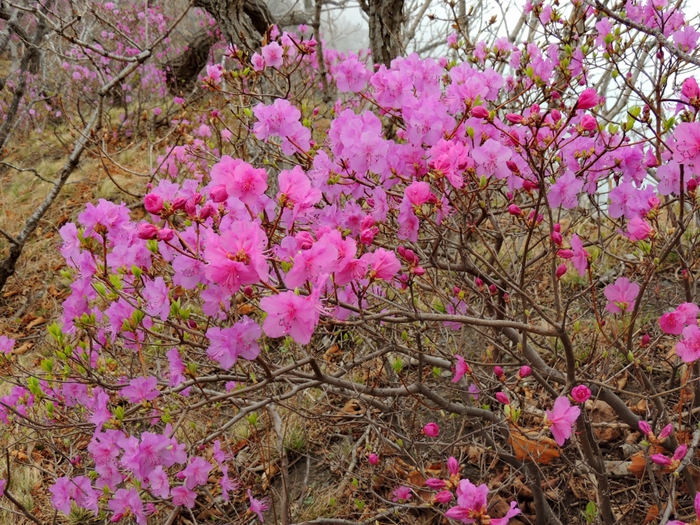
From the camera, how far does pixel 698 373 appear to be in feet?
6.22

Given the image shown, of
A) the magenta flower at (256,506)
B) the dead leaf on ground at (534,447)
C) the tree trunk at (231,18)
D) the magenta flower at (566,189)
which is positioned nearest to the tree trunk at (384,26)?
the tree trunk at (231,18)

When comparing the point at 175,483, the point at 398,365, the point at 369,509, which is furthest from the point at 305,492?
the point at 398,365

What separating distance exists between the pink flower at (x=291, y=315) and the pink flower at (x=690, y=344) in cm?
101

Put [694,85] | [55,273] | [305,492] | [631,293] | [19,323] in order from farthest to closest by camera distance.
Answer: [55,273]
[19,323]
[305,492]
[631,293]
[694,85]

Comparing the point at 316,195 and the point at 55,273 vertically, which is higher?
the point at 55,273

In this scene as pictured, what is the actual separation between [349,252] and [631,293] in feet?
3.51

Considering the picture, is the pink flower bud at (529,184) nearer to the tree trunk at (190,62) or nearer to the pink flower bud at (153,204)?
the pink flower bud at (153,204)

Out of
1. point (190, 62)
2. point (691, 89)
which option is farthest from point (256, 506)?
point (190, 62)

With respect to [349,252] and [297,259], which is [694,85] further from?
[297,259]

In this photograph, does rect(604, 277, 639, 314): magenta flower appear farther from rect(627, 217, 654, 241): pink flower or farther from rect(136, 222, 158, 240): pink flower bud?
rect(136, 222, 158, 240): pink flower bud

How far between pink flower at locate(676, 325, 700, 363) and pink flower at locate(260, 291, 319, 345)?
1.01m

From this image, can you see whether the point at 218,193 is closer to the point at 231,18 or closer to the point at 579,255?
the point at 579,255

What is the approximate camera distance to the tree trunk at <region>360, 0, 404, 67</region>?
3.92 meters

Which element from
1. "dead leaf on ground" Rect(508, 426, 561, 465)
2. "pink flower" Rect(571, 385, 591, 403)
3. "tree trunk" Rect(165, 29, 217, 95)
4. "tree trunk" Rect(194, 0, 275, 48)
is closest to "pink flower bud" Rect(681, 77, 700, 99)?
"pink flower" Rect(571, 385, 591, 403)
